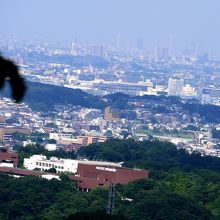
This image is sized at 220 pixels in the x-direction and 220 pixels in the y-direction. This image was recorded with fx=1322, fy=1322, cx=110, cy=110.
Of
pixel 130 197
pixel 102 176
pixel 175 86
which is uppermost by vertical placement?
pixel 175 86

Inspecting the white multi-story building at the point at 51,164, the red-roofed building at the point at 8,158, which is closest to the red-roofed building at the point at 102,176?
the white multi-story building at the point at 51,164

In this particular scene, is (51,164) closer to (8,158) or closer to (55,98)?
(8,158)

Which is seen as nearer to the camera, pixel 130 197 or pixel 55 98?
pixel 130 197

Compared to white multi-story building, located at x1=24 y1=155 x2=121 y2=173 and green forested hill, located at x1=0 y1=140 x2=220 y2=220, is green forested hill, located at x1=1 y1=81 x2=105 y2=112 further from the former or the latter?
green forested hill, located at x1=0 y1=140 x2=220 y2=220

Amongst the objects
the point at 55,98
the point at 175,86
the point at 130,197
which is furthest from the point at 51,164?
the point at 175,86

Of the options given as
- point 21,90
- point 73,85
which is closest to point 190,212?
point 21,90

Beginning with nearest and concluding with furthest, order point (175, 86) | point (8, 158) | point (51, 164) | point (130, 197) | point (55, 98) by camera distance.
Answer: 1. point (130, 197)
2. point (8, 158)
3. point (51, 164)
4. point (55, 98)
5. point (175, 86)

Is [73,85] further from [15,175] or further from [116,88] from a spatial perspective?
[15,175]

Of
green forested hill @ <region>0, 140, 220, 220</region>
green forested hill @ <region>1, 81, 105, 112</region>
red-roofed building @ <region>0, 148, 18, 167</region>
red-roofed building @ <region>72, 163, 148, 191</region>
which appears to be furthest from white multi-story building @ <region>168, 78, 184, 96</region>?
red-roofed building @ <region>72, 163, 148, 191</region>

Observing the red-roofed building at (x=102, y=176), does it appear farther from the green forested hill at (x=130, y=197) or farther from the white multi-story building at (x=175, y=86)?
the white multi-story building at (x=175, y=86)

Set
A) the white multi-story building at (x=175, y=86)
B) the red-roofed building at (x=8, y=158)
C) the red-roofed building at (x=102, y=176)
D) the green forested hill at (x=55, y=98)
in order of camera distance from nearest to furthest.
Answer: the red-roofed building at (x=102, y=176) < the red-roofed building at (x=8, y=158) < the green forested hill at (x=55, y=98) < the white multi-story building at (x=175, y=86)

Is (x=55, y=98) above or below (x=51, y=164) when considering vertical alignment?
above
